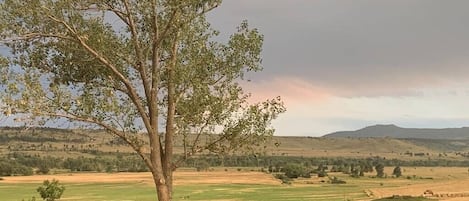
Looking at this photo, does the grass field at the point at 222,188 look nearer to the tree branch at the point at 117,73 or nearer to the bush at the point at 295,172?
the bush at the point at 295,172

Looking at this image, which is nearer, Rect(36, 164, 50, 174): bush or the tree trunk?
the tree trunk

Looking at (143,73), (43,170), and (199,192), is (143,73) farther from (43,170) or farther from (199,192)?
(43,170)

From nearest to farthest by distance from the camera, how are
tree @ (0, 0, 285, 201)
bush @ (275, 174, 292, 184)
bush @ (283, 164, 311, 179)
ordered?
1. tree @ (0, 0, 285, 201)
2. bush @ (275, 174, 292, 184)
3. bush @ (283, 164, 311, 179)

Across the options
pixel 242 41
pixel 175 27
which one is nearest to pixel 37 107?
pixel 175 27

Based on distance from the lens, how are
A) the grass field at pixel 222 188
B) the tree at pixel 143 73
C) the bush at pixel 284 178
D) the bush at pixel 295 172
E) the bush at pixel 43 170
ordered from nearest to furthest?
1. the tree at pixel 143 73
2. the grass field at pixel 222 188
3. the bush at pixel 284 178
4. the bush at pixel 295 172
5. the bush at pixel 43 170

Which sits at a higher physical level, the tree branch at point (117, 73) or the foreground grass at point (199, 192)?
the tree branch at point (117, 73)

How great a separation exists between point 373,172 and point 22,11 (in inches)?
7383

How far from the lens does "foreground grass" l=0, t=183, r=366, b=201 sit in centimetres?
10710

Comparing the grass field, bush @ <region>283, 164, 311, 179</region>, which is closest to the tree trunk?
the grass field

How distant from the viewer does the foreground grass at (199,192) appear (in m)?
107

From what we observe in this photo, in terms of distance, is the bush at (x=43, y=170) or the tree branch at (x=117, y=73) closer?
the tree branch at (x=117, y=73)

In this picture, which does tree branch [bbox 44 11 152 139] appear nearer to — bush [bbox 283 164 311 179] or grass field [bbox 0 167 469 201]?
grass field [bbox 0 167 469 201]

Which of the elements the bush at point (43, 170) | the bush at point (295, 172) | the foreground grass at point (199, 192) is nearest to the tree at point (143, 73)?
the foreground grass at point (199, 192)

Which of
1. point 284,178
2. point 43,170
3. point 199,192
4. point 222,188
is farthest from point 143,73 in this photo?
point 43,170
